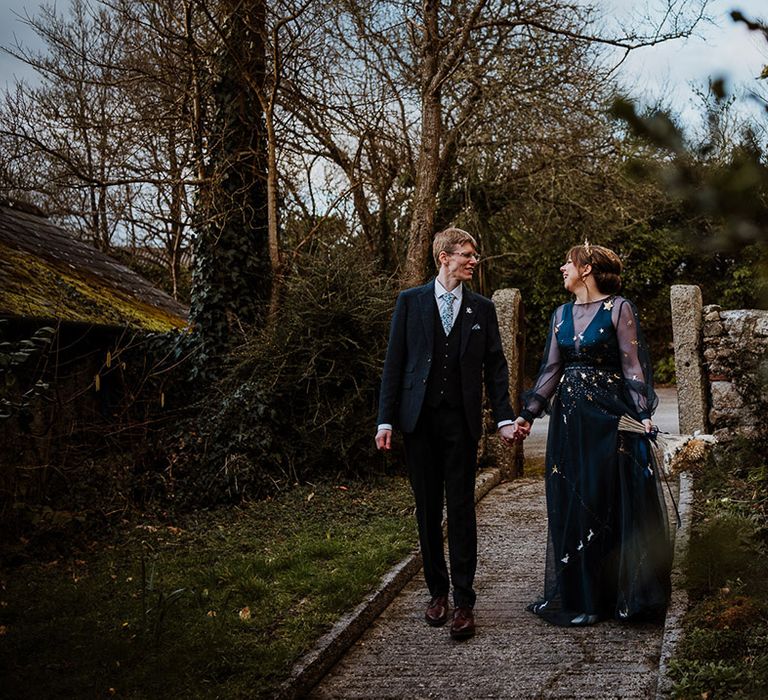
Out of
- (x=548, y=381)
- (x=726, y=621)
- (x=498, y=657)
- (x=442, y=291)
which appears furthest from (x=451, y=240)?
(x=726, y=621)

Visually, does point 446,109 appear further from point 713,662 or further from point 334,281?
point 713,662

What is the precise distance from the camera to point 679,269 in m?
22.5

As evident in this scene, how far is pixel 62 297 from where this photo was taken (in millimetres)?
9836

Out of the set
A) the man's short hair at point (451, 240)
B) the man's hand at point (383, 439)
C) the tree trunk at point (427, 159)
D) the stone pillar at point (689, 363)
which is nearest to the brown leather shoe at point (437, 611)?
the man's hand at point (383, 439)

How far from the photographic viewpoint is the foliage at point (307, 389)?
30.8 feet

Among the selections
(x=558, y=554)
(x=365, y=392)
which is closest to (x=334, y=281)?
(x=365, y=392)

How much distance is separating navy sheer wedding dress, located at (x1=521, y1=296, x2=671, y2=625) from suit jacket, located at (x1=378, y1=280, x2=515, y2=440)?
1.56 ft

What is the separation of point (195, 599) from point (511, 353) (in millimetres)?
5521

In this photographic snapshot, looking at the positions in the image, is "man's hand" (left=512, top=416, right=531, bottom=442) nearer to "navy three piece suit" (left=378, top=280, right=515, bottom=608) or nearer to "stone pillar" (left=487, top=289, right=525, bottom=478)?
"navy three piece suit" (left=378, top=280, right=515, bottom=608)

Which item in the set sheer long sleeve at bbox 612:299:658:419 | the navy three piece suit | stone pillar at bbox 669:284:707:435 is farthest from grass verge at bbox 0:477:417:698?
stone pillar at bbox 669:284:707:435

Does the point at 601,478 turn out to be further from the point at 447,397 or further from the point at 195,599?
the point at 195,599

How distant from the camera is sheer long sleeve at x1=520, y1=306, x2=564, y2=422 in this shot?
5.63 metres

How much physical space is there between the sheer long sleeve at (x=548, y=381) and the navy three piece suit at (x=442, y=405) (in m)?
0.36

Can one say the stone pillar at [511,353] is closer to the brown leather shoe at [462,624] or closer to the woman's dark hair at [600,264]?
the woman's dark hair at [600,264]
